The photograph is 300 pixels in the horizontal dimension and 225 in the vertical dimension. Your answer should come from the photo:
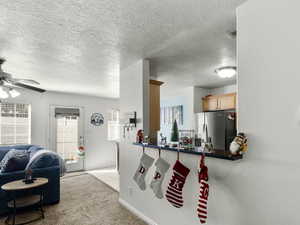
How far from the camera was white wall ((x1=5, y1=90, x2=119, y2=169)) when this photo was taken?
189 inches

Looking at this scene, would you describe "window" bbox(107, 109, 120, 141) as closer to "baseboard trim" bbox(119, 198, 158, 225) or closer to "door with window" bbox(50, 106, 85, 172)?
"door with window" bbox(50, 106, 85, 172)

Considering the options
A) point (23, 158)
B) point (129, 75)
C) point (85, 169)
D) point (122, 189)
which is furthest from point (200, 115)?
point (85, 169)

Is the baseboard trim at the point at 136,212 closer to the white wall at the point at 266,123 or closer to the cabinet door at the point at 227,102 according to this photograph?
the white wall at the point at 266,123

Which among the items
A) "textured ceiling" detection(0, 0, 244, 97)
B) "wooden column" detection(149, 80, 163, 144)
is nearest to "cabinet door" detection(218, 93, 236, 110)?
"textured ceiling" detection(0, 0, 244, 97)

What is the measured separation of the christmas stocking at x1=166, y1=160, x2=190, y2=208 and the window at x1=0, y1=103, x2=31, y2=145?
15.0ft

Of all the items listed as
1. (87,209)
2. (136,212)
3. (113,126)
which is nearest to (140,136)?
(136,212)

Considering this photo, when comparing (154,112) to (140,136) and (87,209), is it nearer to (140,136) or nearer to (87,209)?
(140,136)

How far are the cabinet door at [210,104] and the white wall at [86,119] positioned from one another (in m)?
3.17

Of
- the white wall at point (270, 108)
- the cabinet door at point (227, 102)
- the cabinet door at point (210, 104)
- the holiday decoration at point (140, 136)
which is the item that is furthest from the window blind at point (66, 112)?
the white wall at point (270, 108)

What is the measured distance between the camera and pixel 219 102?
14.0 feet

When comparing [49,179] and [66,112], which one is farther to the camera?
[66,112]

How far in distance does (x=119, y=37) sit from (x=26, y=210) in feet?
10.2

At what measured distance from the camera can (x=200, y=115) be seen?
3.68 m

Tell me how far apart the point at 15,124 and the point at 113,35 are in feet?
14.0
